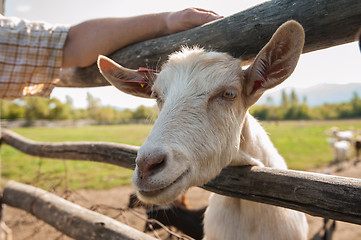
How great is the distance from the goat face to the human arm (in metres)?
0.29

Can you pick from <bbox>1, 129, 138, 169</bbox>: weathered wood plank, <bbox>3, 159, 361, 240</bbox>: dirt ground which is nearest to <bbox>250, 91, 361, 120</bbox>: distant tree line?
<bbox>3, 159, 361, 240</bbox>: dirt ground

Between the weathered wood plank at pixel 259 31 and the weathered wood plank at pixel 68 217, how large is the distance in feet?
4.73

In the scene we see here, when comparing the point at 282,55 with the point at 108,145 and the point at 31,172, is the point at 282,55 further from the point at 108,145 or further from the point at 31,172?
the point at 31,172

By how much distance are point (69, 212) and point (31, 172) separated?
9.23 m

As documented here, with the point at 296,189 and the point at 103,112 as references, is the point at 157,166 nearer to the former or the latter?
the point at 296,189

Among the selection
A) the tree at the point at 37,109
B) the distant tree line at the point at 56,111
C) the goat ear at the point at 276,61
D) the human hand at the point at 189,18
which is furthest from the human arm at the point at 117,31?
the tree at the point at 37,109

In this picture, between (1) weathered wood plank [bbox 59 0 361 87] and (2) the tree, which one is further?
(2) the tree

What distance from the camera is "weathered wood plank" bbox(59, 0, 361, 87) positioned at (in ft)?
3.94

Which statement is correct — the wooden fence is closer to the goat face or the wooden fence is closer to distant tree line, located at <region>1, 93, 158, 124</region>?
the goat face

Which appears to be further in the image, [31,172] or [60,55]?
[31,172]

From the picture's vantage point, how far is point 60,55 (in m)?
2.11

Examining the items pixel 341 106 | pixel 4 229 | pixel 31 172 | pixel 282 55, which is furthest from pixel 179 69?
pixel 341 106

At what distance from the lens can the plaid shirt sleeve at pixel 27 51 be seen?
199 centimetres

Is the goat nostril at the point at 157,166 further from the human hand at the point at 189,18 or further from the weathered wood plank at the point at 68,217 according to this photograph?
the human hand at the point at 189,18
